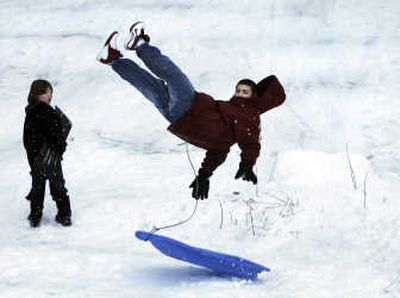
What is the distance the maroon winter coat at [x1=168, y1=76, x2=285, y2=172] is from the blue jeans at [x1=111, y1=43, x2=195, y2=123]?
0.30 feet

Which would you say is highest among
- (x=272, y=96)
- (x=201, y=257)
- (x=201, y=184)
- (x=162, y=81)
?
(x=162, y=81)

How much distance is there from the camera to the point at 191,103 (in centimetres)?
568

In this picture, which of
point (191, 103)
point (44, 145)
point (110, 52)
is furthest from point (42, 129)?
point (191, 103)

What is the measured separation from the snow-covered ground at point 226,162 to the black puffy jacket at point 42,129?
3.09 feet

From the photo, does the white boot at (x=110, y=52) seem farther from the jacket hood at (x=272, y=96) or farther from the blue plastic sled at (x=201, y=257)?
the blue plastic sled at (x=201, y=257)

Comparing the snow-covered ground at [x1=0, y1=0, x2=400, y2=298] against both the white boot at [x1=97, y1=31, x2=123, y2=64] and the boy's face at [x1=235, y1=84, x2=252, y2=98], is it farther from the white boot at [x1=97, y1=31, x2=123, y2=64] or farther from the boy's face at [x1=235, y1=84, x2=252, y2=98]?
the white boot at [x1=97, y1=31, x2=123, y2=64]

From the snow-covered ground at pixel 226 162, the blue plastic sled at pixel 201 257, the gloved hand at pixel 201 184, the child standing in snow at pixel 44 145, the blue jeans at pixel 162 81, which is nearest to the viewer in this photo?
the blue jeans at pixel 162 81

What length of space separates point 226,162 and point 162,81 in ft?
12.7

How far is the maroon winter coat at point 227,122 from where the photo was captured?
5.68 meters

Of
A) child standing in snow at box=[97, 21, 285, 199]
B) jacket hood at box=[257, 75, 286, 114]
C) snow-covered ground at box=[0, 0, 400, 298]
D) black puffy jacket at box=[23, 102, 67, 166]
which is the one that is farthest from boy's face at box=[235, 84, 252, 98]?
black puffy jacket at box=[23, 102, 67, 166]

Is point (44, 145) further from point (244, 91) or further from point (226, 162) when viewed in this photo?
point (244, 91)

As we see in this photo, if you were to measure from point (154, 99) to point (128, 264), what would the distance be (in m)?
1.84

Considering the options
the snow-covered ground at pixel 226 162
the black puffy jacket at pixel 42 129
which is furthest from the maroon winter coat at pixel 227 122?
the black puffy jacket at pixel 42 129

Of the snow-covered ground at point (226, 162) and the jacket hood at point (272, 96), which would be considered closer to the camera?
the jacket hood at point (272, 96)
